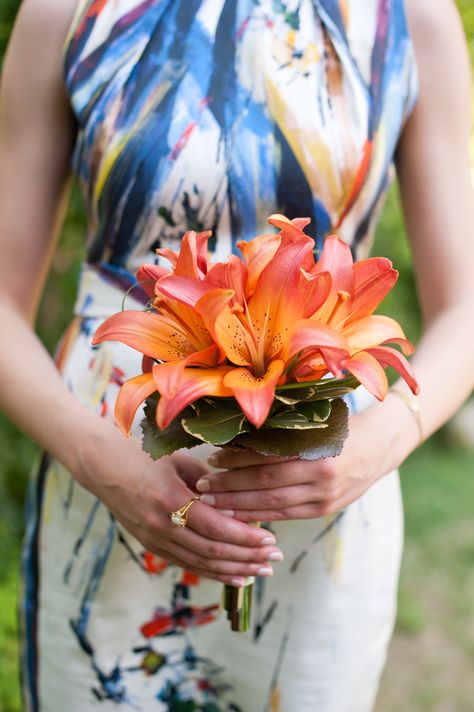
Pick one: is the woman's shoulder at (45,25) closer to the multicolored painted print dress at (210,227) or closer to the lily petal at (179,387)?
the multicolored painted print dress at (210,227)

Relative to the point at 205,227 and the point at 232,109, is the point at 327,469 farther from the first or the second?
the point at 232,109

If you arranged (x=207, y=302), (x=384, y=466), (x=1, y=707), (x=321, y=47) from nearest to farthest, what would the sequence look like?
(x=207, y=302), (x=384, y=466), (x=321, y=47), (x=1, y=707)

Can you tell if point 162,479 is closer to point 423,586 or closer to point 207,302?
point 207,302

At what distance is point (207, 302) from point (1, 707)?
7.40 ft

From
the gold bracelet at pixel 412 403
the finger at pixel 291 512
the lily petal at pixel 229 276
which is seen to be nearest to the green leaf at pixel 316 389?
the lily petal at pixel 229 276

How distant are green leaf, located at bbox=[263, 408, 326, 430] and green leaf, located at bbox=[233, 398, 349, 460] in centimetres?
3

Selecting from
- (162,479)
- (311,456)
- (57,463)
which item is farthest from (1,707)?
(311,456)

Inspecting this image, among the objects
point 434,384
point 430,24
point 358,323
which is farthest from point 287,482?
point 430,24

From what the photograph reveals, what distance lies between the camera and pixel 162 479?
1170 millimetres

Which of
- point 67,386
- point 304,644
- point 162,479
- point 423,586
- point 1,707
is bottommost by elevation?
point 423,586

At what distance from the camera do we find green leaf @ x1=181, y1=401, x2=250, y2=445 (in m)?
0.96

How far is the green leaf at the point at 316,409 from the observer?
0.99 m

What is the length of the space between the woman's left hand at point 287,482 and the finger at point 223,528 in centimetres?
2

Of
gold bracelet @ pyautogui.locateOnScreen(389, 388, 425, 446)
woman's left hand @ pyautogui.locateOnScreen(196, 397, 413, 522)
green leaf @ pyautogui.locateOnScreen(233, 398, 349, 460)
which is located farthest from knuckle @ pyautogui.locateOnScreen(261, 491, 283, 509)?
gold bracelet @ pyautogui.locateOnScreen(389, 388, 425, 446)
